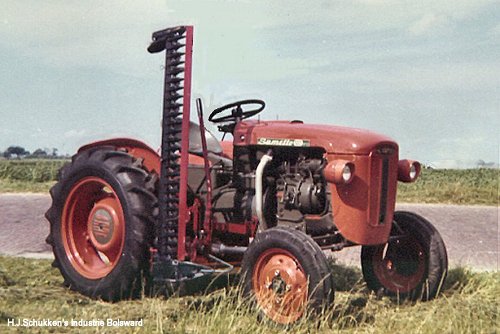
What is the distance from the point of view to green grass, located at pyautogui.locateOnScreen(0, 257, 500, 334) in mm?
4395

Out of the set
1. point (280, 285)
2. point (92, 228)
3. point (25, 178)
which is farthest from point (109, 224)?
point (25, 178)

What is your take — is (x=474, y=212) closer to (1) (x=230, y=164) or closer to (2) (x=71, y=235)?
(1) (x=230, y=164)

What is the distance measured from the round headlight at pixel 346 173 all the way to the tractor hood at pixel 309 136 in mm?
165

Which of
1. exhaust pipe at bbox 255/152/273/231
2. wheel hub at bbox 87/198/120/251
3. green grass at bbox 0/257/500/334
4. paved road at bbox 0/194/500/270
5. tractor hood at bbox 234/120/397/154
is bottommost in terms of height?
green grass at bbox 0/257/500/334

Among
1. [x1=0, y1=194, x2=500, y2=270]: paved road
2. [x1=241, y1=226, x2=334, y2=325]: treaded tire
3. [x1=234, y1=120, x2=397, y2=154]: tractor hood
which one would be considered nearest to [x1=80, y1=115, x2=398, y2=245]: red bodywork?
[x1=234, y1=120, x2=397, y2=154]: tractor hood

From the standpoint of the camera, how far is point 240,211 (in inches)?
224

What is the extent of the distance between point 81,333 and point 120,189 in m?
1.42

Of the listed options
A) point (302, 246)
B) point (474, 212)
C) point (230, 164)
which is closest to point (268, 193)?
point (230, 164)

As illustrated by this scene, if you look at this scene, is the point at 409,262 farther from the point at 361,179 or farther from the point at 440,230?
the point at 440,230

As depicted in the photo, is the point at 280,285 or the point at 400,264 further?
the point at 400,264

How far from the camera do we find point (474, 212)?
1030 centimetres

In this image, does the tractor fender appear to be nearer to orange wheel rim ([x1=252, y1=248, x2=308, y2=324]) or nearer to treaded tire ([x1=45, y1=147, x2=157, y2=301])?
treaded tire ([x1=45, y1=147, x2=157, y2=301])

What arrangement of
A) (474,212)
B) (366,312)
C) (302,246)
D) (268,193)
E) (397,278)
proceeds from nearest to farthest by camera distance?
(302,246)
(366,312)
(268,193)
(397,278)
(474,212)

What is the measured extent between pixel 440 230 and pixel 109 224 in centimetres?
504
